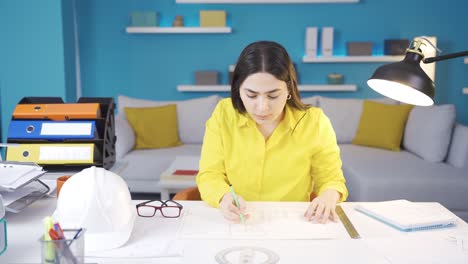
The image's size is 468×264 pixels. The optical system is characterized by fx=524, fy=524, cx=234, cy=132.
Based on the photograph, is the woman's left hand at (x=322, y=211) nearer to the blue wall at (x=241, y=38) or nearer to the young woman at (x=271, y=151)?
the young woman at (x=271, y=151)

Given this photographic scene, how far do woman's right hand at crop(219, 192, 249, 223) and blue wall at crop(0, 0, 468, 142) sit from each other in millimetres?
3593

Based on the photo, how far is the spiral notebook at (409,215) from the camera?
142 centimetres

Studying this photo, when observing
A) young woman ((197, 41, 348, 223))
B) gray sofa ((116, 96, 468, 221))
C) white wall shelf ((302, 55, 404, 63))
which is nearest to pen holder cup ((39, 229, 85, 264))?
young woman ((197, 41, 348, 223))

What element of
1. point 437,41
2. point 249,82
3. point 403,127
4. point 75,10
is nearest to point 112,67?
point 75,10

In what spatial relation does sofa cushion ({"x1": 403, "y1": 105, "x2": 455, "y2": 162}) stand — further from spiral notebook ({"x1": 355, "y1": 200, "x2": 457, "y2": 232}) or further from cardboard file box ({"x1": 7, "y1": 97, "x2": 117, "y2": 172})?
cardboard file box ({"x1": 7, "y1": 97, "x2": 117, "y2": 172})

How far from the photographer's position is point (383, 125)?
167 inches

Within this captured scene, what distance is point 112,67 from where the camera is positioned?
16.6 feet

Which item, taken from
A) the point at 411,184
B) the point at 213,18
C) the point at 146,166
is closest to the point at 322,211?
the point at 411,184

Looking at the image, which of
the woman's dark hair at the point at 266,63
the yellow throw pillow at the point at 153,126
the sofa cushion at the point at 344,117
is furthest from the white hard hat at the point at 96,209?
the sofa cushion at the point at 344,117

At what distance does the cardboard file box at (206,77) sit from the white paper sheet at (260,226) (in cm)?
342

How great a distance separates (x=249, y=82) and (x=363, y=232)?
0.58 m

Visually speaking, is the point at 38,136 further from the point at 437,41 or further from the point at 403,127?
the point at 437,41

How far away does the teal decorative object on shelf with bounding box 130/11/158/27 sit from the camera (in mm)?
4863

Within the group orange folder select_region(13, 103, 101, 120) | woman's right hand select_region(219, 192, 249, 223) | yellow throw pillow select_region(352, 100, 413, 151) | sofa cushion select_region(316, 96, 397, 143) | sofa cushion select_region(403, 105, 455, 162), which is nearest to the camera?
woman's right hand select_region(219, 192, 249, 223)
